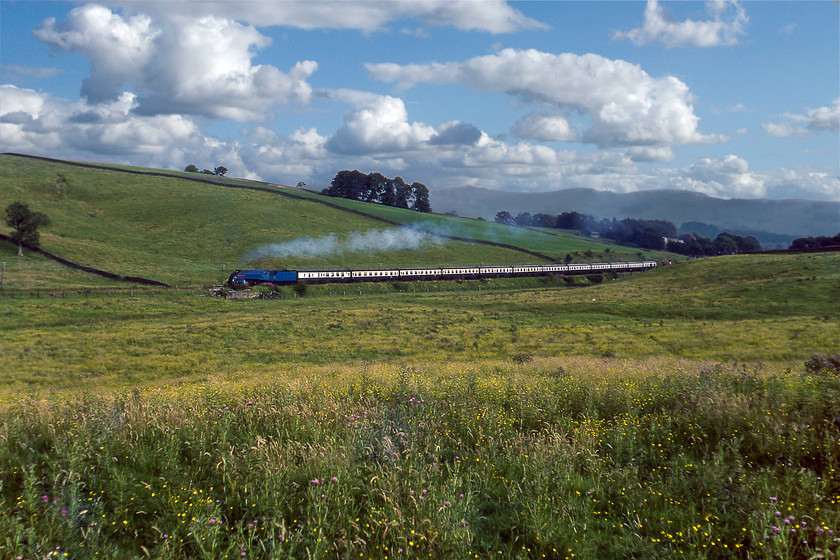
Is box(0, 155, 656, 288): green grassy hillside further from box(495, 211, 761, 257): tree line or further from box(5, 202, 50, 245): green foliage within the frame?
box(495, 211, 761, 257): tree line

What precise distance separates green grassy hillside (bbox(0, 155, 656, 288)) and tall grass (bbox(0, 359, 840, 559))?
55.5 meters

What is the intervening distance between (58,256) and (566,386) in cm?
7462

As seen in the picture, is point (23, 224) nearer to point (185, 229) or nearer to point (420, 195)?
point (185, 229)

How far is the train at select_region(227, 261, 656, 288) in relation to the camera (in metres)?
58.2

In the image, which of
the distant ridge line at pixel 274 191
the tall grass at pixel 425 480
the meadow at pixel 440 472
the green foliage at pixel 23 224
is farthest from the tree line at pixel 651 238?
the tall grass at pixel 425 480

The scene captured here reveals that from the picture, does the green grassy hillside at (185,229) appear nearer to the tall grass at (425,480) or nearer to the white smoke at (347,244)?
the white smoke at (347,244)

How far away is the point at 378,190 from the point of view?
15875 centimetres

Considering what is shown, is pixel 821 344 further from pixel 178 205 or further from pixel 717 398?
pixel 178 205

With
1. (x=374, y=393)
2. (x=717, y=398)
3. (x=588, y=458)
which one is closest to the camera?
(x=588, y=458)

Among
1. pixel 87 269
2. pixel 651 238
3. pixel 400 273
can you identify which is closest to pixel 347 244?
pixel 400 273

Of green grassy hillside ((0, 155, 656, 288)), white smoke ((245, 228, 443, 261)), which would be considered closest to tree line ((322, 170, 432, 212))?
green grassy hillside ((0, 155, 656, 288))

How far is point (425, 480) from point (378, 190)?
516 ft

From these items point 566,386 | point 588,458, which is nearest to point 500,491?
point 588,458

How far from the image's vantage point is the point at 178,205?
3905 inches
